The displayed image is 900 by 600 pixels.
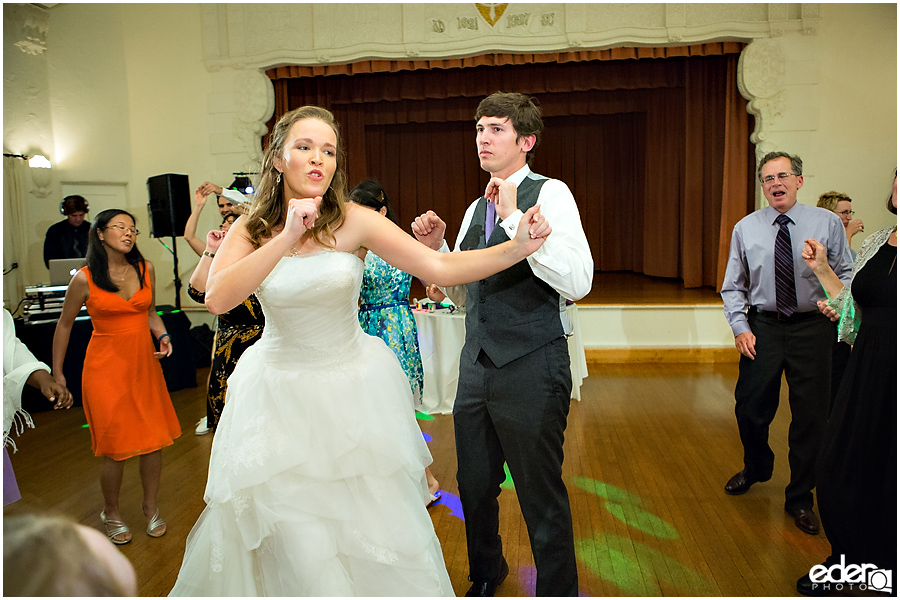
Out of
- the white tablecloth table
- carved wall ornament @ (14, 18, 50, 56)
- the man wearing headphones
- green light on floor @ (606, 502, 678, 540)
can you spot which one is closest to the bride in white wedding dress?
green light on floor @ (606, 502, 678, 540)

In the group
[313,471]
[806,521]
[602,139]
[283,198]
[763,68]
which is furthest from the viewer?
[602,139]

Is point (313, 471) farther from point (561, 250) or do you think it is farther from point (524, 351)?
A: point (561, 250)

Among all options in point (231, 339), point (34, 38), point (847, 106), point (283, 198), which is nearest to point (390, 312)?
point (231, 339)

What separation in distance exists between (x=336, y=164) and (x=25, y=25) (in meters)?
6.86

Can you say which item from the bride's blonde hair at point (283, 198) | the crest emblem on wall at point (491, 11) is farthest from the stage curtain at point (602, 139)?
the bride's blonde hair at point (283, 198)

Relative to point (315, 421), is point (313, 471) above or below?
below

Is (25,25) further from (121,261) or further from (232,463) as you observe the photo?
(232,463)

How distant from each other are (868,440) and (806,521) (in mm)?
849

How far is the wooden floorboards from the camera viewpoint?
2.41 metres

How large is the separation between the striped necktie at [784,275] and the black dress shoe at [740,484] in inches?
34.6

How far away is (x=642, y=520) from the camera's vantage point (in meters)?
2.86

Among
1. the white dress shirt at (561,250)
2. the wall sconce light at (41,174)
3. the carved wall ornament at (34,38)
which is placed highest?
the carved wall ornament at (34,38)

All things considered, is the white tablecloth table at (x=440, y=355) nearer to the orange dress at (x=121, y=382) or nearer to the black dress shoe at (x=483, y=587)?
the orange dress at (x=121, y=382)

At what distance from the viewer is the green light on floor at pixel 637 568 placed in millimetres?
2289
